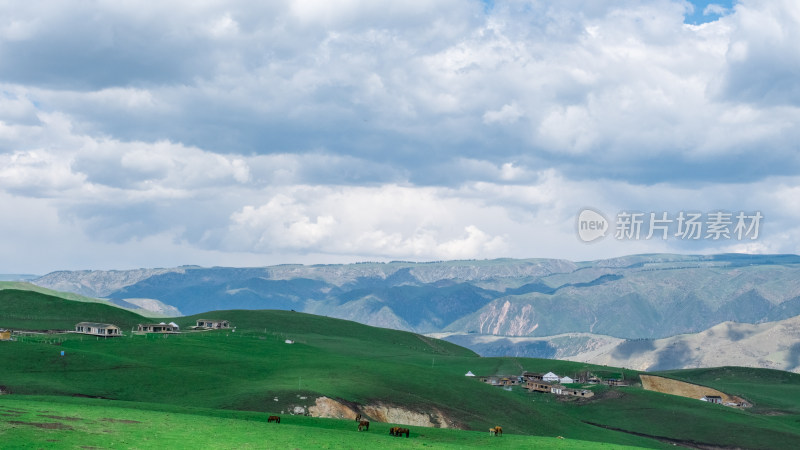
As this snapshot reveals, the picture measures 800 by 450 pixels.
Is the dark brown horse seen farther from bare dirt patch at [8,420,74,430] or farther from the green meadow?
bare dirt patch at [8,420,74,430]

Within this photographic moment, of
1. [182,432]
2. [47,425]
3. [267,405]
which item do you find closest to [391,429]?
[182,432]

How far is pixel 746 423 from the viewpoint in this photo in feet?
567

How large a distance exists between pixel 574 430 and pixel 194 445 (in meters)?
97.4

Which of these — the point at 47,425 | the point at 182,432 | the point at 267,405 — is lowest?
the point at 267,405

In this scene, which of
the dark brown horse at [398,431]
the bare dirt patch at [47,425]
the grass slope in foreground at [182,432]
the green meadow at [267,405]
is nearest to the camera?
the grass slope in foreground at [182,432]

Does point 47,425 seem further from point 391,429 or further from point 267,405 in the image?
point 267,405

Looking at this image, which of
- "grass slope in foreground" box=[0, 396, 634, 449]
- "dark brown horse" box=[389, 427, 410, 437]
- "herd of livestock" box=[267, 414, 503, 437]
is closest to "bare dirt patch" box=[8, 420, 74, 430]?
"grass slope in foreground" box=[0, 396, 634, 449]

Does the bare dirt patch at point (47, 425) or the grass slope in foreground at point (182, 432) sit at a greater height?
the bare dirt patch at point (47, 425)

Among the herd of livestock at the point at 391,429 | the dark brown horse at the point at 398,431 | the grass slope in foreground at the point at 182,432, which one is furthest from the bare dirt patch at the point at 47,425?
the dark brown horse at the point at 398,431

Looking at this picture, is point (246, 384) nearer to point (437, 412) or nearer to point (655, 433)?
point (437, 412)

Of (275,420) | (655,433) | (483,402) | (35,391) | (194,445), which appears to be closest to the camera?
(194,445)

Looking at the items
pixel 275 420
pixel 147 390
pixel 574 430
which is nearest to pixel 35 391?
pixel 147 390

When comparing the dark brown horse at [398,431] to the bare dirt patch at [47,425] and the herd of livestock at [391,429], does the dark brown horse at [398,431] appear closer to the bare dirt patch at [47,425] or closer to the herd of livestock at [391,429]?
the herd of livestock at [391,429]

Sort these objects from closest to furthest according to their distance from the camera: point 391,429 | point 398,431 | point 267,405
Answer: point 398,431
point 391,429
point 267,405
